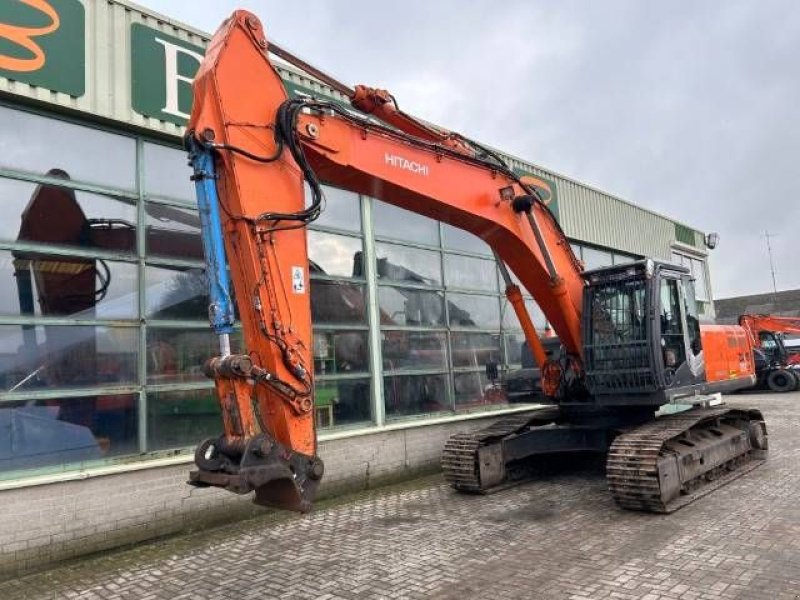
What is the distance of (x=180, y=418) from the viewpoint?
6.98 meters

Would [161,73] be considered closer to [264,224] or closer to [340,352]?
[264,224]

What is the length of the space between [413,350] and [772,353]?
18289 mm

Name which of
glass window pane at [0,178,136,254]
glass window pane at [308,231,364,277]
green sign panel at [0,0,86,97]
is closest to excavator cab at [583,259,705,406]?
glass window pane at [308,231,364,277]

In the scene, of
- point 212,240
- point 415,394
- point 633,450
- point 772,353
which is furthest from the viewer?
point 772,353

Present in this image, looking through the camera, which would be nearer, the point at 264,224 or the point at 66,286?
the point at 264,224

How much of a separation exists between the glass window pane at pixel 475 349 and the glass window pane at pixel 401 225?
170cm

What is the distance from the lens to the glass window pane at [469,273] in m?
10.9

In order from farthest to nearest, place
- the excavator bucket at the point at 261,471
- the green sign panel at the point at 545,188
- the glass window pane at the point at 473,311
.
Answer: the green sign panel at the point at 545,188 < the glass window pane at the point at 473,311 < the excavator bucket at the point at 261,471

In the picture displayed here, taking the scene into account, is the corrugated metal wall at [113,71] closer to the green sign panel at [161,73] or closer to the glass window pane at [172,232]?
the green sign panel at [161,73]

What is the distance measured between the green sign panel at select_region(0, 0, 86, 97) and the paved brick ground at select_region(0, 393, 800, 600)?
15.3 ft

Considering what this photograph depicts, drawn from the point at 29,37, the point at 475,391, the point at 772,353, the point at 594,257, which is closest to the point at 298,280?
the point at 29,37

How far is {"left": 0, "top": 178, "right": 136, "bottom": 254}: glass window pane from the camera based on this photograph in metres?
6.09

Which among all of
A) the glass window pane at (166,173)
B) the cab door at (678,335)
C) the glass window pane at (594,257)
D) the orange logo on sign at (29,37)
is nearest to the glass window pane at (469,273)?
the glass window pane at (594,257)

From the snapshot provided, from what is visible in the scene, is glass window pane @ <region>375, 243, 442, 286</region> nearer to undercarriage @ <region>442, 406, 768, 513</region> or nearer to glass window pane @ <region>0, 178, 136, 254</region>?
undercarriage @ <region>442, 406, 768, 513</region>
